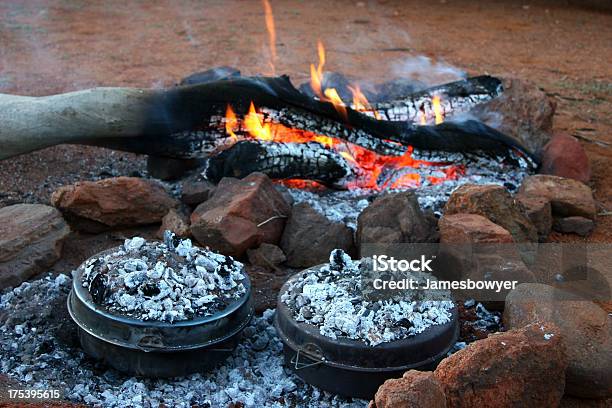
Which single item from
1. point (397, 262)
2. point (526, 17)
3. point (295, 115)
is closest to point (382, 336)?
point (397, 262)

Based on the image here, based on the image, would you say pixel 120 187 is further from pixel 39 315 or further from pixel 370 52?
pixel 370 52

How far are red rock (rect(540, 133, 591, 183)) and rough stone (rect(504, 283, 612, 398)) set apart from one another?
191 centimetres

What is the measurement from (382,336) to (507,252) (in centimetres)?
111

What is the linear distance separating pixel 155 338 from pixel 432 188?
2427mm

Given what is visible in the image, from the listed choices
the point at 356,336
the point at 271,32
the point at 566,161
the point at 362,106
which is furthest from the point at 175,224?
the point at 271,32

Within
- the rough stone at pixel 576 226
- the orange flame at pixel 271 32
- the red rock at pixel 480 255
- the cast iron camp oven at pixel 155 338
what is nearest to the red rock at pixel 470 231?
the red rock at pixel 480 255

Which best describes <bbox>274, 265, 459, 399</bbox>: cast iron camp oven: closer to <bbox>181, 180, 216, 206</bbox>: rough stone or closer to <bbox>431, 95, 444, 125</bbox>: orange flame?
<bbox>181, 180, 216, 206</bbox>: rough stone

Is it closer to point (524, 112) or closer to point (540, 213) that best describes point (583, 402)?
point (540, 213)

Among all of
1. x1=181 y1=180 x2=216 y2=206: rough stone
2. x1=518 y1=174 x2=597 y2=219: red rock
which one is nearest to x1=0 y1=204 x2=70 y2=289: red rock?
x1=181 y1=180 x2=216 y2=206: rough stone

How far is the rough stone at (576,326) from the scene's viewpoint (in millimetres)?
2986

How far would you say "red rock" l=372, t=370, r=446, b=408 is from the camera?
241cm

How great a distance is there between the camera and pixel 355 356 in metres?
2.92

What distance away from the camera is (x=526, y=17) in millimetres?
11039

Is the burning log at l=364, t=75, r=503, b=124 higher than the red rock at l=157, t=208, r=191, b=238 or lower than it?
higher
